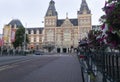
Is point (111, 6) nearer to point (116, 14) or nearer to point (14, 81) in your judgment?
point (116, 14)

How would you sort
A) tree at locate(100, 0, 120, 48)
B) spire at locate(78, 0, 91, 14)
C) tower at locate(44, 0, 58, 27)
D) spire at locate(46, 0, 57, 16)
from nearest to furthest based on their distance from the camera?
tree at locate(100, 0, 120, 48) < spire at locate(78, 0, 91, 14) < tower at locate(44, 0, 58, 27) < spire at locate(46, 0, 57, 16)

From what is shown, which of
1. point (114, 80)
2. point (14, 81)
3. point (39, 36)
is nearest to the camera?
point (114, 80)

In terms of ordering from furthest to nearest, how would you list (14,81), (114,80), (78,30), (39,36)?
1. (39,36)
2. (78,30)
3. (14,81)
4. (114,80)

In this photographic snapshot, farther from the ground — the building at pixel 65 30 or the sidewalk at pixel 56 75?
the building at pixel 65 30

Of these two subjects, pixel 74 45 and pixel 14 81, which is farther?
pixel 74 45

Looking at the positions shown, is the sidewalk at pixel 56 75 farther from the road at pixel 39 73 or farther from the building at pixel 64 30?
the building at pixel 64 30

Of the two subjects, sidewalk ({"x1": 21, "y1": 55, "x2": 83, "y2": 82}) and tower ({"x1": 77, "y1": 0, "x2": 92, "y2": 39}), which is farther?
tower ({"x1": 77, "y1": 0, "x2": 92, "y2": 39})

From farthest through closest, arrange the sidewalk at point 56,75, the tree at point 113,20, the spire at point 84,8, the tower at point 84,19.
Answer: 1. the spire at point 84,8
2. the tower at point 84,19
3. the sidewalk at point 56,75
4. the tree at point 113,20

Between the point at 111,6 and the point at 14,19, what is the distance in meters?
139

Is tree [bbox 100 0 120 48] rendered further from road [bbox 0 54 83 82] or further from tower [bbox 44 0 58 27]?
tower [bbox 44 0 58 27]

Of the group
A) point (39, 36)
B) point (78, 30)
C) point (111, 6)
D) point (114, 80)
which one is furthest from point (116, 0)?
point (39, 36)

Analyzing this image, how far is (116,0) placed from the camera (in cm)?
594

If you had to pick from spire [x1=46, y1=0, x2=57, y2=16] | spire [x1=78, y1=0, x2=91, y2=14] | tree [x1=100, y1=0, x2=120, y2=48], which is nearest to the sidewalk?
tree [x1=100, y1=0, x2=120, y2=48]

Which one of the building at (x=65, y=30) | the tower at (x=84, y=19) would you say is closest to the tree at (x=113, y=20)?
the tower at (x=84, y=19)
